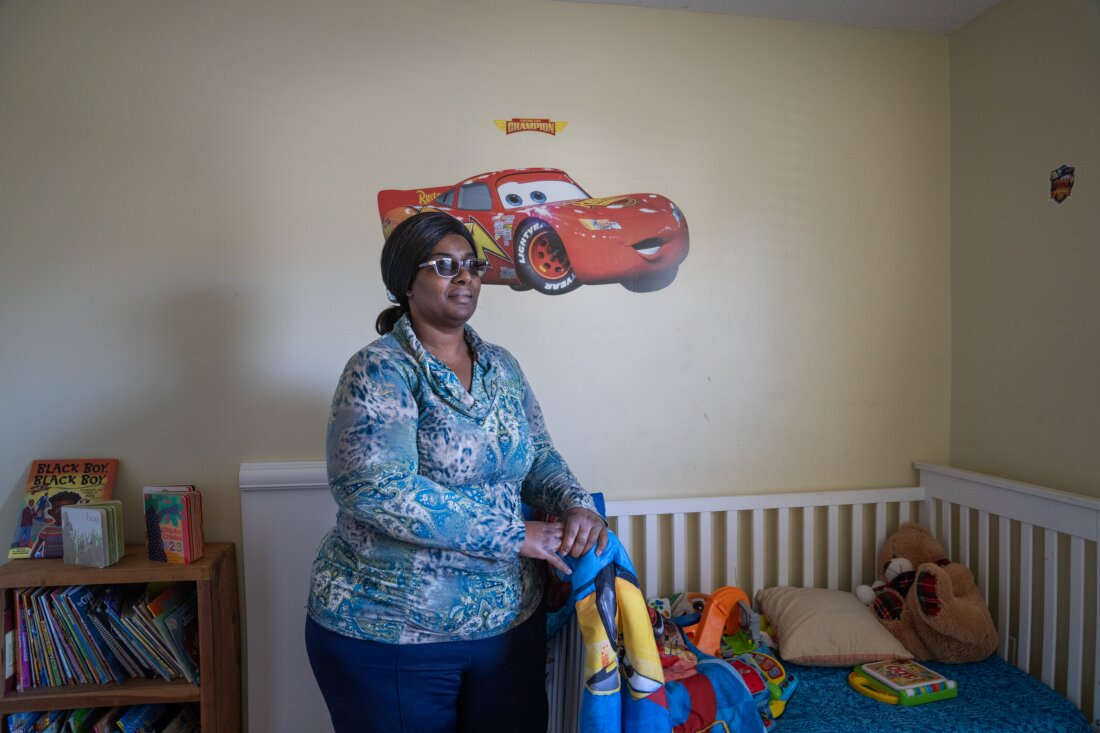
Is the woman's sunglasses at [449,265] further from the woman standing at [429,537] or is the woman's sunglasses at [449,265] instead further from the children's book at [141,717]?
the children's book at [141,717]

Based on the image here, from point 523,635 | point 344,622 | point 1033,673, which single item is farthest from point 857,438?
point 344,622

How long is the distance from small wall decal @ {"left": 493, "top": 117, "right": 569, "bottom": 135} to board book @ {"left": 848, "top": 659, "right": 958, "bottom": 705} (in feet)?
5.97

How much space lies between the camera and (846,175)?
2.25 m

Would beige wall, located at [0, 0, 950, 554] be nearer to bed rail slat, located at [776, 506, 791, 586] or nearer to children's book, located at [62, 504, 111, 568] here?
bed rail slat, located at [776, 506, 791, 586]

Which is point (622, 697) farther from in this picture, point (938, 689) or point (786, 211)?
point (786, 211)

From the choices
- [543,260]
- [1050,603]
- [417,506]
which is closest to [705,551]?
[1050,603]

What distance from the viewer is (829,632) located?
74.3 inches

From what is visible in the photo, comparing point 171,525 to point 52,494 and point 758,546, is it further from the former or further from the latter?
point 758,546

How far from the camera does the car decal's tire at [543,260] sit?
6.76 feet

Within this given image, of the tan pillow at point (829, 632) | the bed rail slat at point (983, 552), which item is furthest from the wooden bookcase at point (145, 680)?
the bed rail slat at point (983, 552)

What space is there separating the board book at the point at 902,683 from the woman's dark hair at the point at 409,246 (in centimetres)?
157

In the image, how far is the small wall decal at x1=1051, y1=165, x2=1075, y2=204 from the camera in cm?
185

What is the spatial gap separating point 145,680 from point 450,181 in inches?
63.8

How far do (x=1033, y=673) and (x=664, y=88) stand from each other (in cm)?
212
